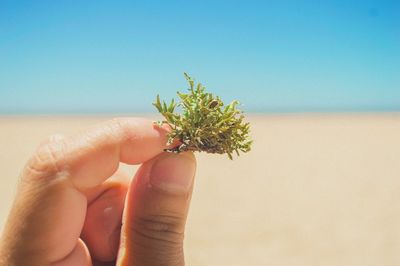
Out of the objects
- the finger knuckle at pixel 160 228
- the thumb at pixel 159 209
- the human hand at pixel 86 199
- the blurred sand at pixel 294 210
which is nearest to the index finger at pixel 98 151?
the human hand at pixel 86 199

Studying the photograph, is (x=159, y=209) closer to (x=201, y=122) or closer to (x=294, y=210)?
(x=201, y=122)

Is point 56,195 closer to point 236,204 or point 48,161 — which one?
point 48,161

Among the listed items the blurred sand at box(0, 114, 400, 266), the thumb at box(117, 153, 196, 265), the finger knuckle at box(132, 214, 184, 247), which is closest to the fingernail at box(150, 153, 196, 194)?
the thumb at box(117, 153, 196, 265)

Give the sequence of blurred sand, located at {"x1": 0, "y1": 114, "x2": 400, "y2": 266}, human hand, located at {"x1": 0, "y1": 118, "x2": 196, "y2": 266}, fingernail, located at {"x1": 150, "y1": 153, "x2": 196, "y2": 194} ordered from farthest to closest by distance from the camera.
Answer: blurred sand, located at {"x1": 0, "y1": 114, "x2": 400, "y2": 266} < fingernail, located at {"x1": 150, "y1": 153, "x2": 196, "y2": 194} < human hand, located at {"x1": 0, "y1": 118, "x2": 196, "y2": 266}

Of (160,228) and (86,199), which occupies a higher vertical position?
(86,199)

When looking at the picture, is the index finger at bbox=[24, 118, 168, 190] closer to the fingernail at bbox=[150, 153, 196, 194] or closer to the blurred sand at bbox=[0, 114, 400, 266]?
the fingernail at bbox=[150, 153, 196, 194]

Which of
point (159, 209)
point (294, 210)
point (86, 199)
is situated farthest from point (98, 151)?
point (294, 210)
